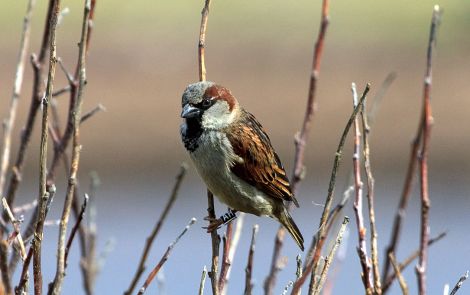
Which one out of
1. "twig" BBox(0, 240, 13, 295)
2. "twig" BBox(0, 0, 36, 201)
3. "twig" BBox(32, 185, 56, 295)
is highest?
"twig" BBox(0, 0, 36, 201)

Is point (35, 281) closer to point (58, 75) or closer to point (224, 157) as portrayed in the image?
point (224, 157)

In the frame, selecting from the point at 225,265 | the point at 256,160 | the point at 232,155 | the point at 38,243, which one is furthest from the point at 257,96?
the point at 38,243

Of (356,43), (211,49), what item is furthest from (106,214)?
(356,43)

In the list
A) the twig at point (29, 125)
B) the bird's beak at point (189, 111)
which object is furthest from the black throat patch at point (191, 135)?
the twig at point (29, 125)

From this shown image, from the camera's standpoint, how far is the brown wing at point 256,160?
386 cm

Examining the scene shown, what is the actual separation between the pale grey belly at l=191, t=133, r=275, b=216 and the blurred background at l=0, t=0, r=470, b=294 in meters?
5.39

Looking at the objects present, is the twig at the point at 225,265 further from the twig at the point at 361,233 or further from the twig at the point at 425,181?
the twig at the point at 425,181

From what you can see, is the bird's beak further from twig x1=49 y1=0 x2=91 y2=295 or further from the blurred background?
the blurred background

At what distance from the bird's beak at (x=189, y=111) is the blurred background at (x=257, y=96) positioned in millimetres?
5788

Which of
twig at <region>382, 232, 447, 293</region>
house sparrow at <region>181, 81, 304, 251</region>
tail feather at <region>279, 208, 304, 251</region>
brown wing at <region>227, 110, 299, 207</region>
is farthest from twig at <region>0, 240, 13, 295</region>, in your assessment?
tail feather at <region>279, 208, 304, 251</region>

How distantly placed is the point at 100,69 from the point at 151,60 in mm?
737

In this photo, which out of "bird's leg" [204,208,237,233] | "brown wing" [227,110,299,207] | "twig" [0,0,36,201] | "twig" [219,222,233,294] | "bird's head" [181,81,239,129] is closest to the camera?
"twig" [219,222,233,294]

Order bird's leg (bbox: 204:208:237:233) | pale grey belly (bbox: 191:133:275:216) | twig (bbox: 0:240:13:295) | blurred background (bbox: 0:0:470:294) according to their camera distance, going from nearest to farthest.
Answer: twig (bbox: 0:240:13:295), bird's leg (bbox: 204:208:237:233), pale grey belly (bbox: 191:133:275:216), blurred background (bbox: 0:0:470:294)

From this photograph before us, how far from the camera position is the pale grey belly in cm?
373
